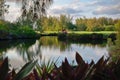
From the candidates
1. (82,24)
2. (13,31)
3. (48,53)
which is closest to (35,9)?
(48,53)

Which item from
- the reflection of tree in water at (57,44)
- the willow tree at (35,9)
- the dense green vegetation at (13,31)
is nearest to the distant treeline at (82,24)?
the dense green vegetation at (13,31)

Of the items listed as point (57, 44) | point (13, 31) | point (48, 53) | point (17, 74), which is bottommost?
point (57, 44)

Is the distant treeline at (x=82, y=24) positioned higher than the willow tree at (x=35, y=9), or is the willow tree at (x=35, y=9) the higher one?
the willow tree at (x=35, y=9)

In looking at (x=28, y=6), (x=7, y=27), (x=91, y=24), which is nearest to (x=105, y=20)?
(x=91, y=24)

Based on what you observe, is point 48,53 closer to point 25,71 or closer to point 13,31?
point 25,71

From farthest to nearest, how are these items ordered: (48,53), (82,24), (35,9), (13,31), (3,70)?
(82,24)
(13,31)
(48,53)
(35,9)
(3,70)

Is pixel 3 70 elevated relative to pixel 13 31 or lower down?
elevated

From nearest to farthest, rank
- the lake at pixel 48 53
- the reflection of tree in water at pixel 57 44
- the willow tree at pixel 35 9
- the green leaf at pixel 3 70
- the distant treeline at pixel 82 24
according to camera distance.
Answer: the green leaf at pixel 3 70 → the willow tree at pixel 35 9 → the lake at pixel 48 53 → the reflection of tree in water at pixel 57 44 → the distant treeline at pixel 82 24

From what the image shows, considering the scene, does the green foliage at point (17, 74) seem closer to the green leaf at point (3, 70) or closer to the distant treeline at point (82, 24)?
the green leaf at point (3, 70)

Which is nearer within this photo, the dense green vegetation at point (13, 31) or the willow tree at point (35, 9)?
the willow tree at point (35, 9)

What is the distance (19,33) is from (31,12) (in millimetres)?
50320

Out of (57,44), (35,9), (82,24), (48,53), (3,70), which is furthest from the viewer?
(82,24)

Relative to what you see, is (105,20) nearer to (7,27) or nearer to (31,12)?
(7,27)

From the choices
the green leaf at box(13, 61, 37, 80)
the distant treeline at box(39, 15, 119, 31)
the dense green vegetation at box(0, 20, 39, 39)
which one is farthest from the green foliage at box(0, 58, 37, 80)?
the distant treeline at box(39, 15, 119, 31)
